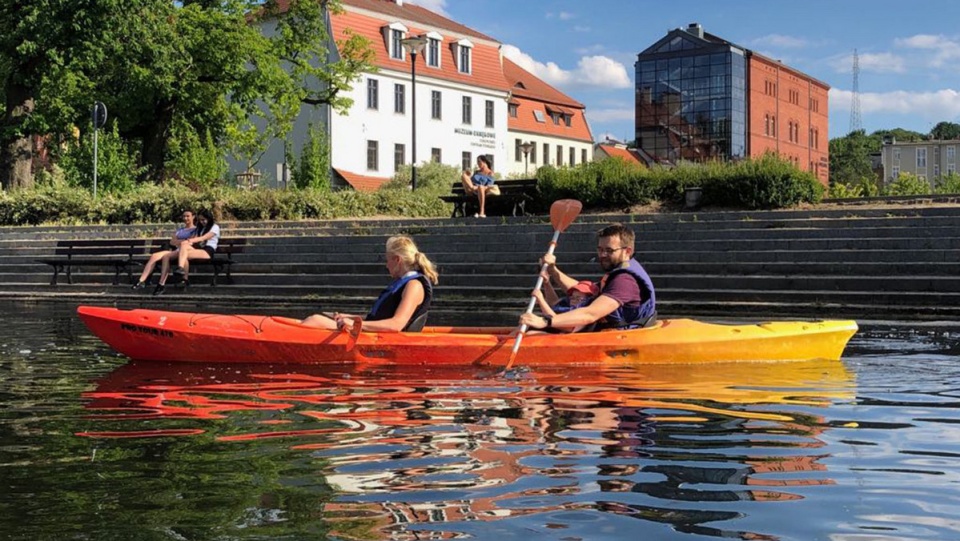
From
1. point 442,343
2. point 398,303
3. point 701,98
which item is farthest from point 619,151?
point 442,343

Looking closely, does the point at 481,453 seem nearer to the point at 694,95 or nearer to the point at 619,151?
the point at 694,95

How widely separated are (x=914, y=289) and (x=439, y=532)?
1157cm

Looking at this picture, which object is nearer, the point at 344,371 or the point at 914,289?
the point at 344,371

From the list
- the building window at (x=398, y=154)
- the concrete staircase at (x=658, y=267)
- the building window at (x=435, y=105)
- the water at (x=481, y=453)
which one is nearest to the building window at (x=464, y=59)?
the building window at (x=435, y=105)

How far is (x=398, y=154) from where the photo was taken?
5094cm

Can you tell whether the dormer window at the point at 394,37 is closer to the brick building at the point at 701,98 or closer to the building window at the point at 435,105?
the building window at the point at 435,105

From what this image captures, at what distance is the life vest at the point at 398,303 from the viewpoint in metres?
8.48

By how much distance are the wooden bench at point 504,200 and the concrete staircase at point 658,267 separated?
1658 mm

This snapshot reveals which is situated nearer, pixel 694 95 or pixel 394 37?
pixel 394 37

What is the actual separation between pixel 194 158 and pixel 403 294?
27.1 m

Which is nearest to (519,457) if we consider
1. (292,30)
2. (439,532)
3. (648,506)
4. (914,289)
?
(648,506)

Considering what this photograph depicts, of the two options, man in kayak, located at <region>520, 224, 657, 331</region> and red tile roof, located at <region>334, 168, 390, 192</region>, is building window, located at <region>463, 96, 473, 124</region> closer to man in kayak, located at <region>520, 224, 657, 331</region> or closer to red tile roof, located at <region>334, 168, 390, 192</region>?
red tile roof, located at <region>334, 168, 390, 192</region>

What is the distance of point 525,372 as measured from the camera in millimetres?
8289

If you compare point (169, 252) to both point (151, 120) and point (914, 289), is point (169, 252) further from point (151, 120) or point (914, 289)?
point (151, 120)
